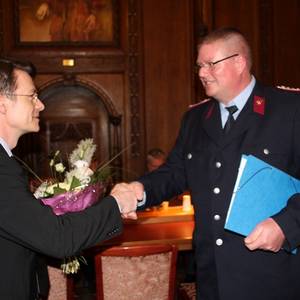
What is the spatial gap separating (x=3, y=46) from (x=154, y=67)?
2.62 metres

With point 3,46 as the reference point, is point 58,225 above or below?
below

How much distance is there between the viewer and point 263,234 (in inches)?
81.0

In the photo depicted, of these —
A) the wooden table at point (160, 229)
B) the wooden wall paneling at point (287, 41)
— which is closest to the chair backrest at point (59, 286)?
the wooden table at point (160, 229)

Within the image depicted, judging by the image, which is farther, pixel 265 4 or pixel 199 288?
pixel 265 4

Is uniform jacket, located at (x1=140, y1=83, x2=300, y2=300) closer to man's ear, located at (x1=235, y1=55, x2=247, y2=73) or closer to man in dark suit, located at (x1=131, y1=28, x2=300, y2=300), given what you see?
man in dark suit, located at (x1=131, y1=28, x2=300, y2=300)

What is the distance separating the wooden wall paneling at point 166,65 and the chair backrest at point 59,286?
525cm

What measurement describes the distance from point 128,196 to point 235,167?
566mm

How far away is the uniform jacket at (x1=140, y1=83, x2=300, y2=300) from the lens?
233 centimetres

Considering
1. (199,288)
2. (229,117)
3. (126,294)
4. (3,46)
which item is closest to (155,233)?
(126,294)

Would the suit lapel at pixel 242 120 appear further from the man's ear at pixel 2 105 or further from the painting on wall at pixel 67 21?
the painting on wall at pixel 67 21

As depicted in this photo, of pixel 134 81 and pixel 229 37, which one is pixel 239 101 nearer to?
pixel 229 37

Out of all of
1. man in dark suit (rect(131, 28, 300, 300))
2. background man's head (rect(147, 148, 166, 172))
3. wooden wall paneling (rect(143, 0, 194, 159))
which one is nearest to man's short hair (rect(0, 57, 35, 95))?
man in dark suit (rect(131, 28, 300, 300))

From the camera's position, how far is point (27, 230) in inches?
71.2

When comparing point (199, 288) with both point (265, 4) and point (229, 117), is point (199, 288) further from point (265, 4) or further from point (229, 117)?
point (265, 4)
